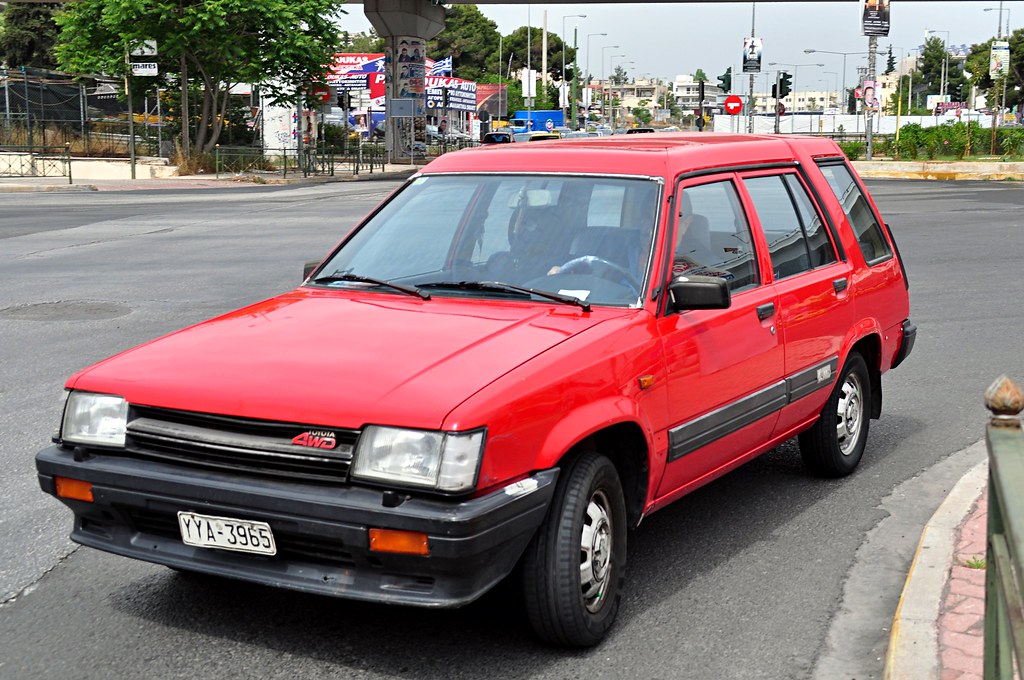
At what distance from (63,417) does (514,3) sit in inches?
2206

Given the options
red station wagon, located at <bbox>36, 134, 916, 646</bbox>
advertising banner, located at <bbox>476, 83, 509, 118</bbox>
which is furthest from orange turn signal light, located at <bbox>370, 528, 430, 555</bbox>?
advertising banner, located at <bbox>476, 83, 509, 118</bbox>

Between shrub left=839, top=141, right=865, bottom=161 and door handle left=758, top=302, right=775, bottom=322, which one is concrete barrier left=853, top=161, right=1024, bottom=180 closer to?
shrub left=839, top=141, right=865, bottom=161

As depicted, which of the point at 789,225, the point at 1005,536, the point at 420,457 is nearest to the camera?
the point at 1005,536

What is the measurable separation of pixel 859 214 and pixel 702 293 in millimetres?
2448

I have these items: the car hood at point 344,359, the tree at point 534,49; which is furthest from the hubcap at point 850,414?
the tree at point 534,49

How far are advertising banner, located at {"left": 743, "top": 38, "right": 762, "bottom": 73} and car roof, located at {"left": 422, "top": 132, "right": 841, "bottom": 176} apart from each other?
61.3 m

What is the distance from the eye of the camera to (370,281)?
4.98 meters

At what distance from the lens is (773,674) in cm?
400

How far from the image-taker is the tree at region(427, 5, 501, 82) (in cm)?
14200

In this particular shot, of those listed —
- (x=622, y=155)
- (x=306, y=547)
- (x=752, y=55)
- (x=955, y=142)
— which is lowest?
(x=306, y=547)

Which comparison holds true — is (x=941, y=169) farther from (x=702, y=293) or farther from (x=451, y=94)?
(x=451, y=94)

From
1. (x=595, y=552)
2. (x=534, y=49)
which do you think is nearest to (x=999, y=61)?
(x=595, y=552)

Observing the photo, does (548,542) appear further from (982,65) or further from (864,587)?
(982,65)

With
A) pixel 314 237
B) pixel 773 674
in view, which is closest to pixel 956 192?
pixel 314 237
